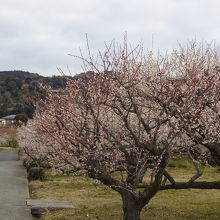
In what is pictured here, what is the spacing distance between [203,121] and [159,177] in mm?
1677

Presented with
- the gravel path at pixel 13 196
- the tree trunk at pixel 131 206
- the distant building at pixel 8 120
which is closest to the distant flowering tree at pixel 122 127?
the tree trunk at pixel 131 206

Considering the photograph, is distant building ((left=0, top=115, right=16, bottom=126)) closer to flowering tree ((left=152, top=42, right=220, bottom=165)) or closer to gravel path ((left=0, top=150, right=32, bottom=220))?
gravel path ((left=0, top=150, right=32, bottom=220))

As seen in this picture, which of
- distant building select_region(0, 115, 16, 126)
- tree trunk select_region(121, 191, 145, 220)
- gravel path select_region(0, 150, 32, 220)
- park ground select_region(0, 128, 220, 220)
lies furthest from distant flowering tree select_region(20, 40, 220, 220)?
distant building select_region(0, 115, 16, 126)

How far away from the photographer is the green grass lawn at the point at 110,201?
33.3 ft

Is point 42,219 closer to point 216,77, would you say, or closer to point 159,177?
point 159,177

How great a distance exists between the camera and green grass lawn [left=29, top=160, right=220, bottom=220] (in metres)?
10.2

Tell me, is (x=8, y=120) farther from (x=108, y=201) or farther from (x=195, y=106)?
(x=195, y=106)

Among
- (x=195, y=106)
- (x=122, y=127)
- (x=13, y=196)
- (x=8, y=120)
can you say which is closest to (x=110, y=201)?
(x=13, y=196)

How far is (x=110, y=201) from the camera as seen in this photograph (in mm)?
12984

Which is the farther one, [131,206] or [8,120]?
[8,120]

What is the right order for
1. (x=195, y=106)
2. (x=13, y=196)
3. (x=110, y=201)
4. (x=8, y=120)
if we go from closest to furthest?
(x=195, y=106) → (x=110, y=201) → (x=13, y=196) → (x=8, y=120)

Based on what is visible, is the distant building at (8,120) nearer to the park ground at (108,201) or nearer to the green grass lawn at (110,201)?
the park ground at (108,201)

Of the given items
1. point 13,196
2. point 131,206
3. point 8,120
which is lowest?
point 8,120

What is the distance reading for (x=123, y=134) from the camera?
25.4 feet
